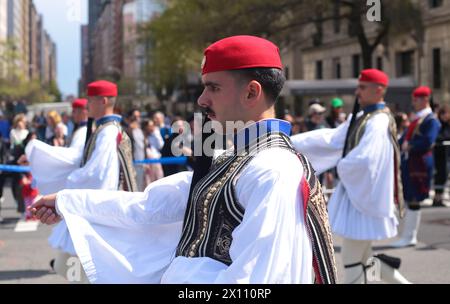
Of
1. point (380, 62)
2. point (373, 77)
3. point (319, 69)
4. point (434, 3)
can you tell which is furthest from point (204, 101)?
point (319, 69)

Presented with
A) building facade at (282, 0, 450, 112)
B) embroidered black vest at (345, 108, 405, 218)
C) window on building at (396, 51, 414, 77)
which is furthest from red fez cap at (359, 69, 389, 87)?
window on building at (396, 51, 414, 77)

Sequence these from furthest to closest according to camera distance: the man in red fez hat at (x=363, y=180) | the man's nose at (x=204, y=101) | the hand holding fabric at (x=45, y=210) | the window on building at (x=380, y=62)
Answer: the window on building at (x=380, y=62), the man in red fez hat at (x=363, y=180), the hand holding fabric at (x=45, y=210), the man's nose at (x=204, y=101)

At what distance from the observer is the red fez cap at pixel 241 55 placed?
7.82 feet

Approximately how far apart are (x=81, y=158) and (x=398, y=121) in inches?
363

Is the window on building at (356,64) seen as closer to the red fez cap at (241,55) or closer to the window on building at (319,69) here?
the window on building at (319,69)

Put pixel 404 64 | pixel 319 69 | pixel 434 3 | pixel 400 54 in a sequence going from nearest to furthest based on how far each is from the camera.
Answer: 1. pixel 434 3
2. pixel 400 54
3. pixel 404 64
4. pixel 319 69

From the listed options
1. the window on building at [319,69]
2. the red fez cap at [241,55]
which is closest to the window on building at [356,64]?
the window on building at [319,69]

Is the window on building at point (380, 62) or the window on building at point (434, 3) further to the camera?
the window on building at point (380, 62)

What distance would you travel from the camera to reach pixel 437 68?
102 ft

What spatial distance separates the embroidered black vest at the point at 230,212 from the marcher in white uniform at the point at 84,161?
353cm

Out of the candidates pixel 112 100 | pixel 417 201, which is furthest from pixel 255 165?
pixel 417 201

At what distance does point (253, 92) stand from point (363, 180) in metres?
3.81

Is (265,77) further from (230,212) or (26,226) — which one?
(26,226)
